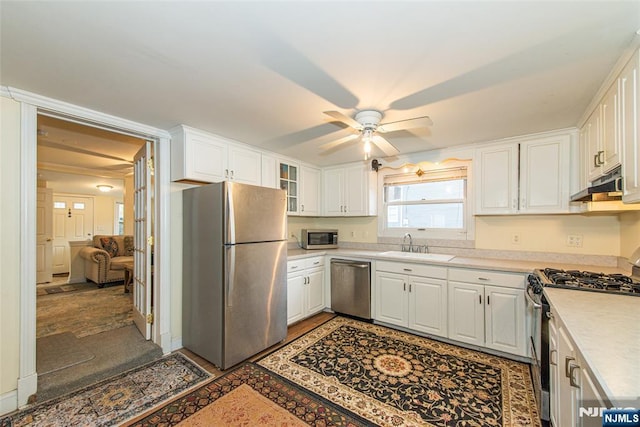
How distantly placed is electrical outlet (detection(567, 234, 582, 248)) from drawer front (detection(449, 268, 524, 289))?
0.82 meters

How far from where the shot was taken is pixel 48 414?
1.88m

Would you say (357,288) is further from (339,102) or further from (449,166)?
(339,102)

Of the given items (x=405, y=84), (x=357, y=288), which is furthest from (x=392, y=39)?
(x=357, y=288)

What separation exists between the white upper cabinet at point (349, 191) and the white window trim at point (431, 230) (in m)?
0.14

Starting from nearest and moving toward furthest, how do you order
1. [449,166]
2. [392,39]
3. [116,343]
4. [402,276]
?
[392,39] → [116,343] → [402,276] → [449,166]

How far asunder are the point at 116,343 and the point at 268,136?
2.67m

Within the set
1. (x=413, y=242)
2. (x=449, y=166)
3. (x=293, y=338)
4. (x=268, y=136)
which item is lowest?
(x=293, y=338)

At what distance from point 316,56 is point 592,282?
2.38 m

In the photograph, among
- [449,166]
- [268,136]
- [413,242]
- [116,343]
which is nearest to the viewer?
[116,343]

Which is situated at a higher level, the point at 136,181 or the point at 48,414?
the point at 136,181

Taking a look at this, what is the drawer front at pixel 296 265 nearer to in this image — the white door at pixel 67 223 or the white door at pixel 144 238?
the white door at pixel 144 238

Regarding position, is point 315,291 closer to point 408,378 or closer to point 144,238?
point 408,378

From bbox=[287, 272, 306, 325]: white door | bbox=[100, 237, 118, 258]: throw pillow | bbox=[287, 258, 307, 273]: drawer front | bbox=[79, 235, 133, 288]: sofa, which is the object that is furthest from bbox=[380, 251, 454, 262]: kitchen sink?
bbox=[100, 237, 118, 258]: throw pillow

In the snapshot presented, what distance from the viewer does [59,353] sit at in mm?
2541
